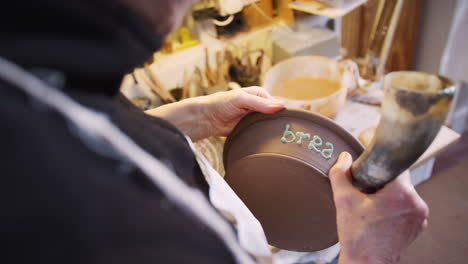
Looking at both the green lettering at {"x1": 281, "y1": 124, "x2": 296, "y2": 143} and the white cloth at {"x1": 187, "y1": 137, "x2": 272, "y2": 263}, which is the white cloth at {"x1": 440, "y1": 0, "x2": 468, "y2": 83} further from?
the white cloth at {"x1": 187, "y1": 137, "x2": 272, "y2": 263}

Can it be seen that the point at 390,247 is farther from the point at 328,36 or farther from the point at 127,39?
the point at 328,36

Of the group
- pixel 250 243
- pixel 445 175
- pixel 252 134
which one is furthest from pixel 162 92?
pixel 445 175

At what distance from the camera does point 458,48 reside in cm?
142

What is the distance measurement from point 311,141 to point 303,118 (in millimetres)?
50

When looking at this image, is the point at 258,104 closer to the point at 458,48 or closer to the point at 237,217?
the point at 237,217

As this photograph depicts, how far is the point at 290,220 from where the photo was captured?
589 millimetres

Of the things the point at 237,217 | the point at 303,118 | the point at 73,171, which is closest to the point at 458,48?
the point at 303,118

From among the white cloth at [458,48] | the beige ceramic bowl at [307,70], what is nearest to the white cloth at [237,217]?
the beige ceramic bowl at [307,70]

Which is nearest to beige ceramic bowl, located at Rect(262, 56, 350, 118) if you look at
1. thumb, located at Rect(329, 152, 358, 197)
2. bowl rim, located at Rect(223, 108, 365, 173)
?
bowl rim, located at Rect(223, 108, 365, 173)

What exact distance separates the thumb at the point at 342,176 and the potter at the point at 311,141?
0.09ft

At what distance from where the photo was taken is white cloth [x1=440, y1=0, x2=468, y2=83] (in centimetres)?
133

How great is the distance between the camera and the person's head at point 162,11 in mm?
259

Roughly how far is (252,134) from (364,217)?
25cm

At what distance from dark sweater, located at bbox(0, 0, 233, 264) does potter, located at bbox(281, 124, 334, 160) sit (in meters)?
0.31
